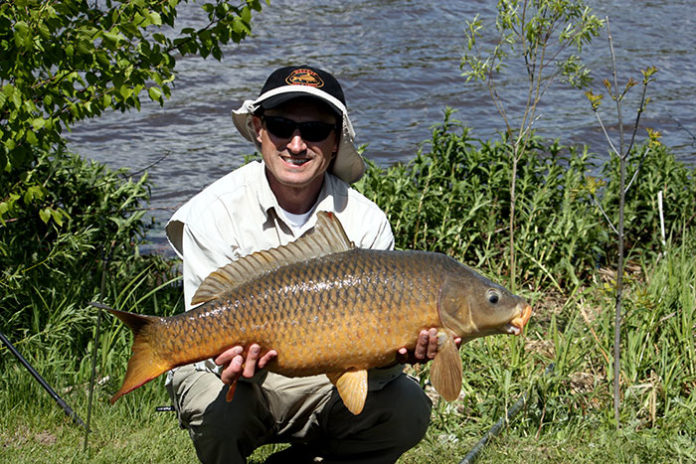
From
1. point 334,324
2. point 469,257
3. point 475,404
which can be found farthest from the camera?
point 469,257

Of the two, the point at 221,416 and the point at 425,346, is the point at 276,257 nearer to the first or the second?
the point at 425,346

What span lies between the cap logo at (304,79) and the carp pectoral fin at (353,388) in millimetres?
1171

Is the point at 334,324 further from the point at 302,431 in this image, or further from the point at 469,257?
the point at 469,257

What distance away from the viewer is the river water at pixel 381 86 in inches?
379

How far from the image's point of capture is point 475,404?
15.8 feet

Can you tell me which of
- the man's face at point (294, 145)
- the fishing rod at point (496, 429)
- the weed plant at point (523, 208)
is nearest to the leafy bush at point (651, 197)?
the weed plant at point (523, 208)

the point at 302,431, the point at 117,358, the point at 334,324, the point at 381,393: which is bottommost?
the point at 117,358

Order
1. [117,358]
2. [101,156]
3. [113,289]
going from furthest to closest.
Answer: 1. [101,156]
2. [113,289]
3. [117,358]

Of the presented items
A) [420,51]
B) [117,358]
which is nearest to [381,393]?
[117,358]

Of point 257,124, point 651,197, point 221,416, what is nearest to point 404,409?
point 221,416

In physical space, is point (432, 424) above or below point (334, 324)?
below

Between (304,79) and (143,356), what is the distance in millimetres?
1268

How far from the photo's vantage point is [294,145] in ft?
12.0

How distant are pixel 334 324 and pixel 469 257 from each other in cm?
349
